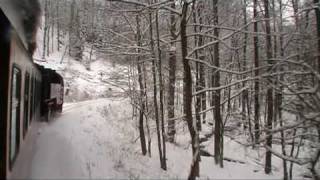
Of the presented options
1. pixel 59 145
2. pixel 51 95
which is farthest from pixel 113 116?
pixel 59 145

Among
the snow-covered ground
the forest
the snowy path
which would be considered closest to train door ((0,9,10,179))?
the snow-covered ground

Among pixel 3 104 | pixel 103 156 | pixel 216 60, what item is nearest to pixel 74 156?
pixel 103 156

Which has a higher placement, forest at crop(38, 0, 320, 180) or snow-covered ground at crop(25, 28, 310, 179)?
forest at crop(38, 0, 320, 180)

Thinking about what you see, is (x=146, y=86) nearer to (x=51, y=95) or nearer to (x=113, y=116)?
(x=51, y=95)

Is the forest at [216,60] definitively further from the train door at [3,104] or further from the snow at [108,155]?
the train door at [3,104]

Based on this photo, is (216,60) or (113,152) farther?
(216,60)

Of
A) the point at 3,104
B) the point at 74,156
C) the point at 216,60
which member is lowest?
the point at 74,156

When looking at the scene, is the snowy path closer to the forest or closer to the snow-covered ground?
the snow-covered ground

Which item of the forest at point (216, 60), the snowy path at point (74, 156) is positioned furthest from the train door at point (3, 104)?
the forest at point (216, 60)

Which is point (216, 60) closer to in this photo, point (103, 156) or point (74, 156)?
point (103, 156)

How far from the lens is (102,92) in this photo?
42656mm

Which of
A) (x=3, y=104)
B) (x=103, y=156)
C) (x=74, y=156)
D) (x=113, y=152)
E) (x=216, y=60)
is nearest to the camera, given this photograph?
(x=3, y=104)

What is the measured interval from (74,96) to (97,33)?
73.0ft

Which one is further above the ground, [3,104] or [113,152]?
[3,104]
